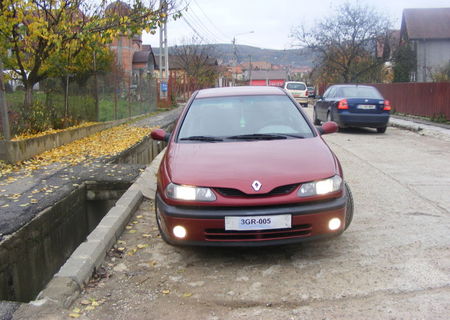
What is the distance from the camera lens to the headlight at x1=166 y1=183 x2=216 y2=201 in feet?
12.8

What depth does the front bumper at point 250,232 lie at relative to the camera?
3.86 m

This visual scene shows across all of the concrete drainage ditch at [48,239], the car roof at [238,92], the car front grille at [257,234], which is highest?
the car roof at [238,92]

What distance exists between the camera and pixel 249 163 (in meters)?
4.14

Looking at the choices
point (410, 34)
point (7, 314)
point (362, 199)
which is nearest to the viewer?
point (7, 314)

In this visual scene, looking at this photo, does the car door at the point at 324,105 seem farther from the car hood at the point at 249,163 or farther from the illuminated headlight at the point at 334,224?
the illuminated headlight at the point at 334,224

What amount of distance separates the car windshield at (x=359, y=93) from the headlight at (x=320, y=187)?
36.6 ft

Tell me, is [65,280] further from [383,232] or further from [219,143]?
[383,232]

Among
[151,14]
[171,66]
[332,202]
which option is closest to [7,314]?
[332,202]

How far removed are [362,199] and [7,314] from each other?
4595 mm

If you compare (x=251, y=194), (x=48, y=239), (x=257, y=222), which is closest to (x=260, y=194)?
(x=251, y=194)

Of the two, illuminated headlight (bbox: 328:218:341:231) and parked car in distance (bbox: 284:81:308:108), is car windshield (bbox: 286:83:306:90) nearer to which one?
parked car in distance (bbox: 284:81:308:108)

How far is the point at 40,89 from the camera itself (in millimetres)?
11688

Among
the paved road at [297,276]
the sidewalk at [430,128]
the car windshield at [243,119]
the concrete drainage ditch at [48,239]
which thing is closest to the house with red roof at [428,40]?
the sidewalk at [430,128]

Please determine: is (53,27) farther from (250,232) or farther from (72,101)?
(250,232)
